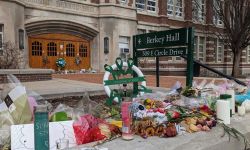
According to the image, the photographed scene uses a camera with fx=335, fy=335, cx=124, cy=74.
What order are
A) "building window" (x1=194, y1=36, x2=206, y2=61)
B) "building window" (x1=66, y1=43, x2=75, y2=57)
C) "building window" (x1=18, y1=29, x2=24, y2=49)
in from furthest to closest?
"building window" (x1=194, y1=36, x2=206, y2=61), "building window" (x1=66, y1=43, x2=75, y2=57), "building window" (x1=18, y1=29, x2=24, y2=49)

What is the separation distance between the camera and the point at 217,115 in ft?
12.1

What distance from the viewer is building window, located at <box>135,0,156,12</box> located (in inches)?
1115

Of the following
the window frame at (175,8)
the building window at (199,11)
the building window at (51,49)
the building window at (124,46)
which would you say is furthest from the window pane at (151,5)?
the building window at (51,49)

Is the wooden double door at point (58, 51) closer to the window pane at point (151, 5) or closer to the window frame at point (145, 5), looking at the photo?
the window frame at point (145, 5)

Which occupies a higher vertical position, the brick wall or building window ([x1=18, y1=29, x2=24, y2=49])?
building window ([x1=18, y1=29, x2=24, y2=49])

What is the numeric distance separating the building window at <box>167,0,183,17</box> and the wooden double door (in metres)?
10.9

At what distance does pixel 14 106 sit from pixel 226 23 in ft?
67.6

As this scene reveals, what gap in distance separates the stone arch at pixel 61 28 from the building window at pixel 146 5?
6174 mm

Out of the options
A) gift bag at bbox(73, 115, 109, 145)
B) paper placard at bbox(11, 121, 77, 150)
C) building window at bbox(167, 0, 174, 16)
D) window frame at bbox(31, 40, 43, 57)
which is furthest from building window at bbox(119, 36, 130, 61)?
paper placard at bbox(11, 121, 77, 150)

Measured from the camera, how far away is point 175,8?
1272 inches

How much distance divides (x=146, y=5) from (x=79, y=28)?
8.18m

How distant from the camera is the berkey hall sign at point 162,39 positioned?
5164mm

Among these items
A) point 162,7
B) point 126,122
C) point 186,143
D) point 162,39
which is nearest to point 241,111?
point 186,143

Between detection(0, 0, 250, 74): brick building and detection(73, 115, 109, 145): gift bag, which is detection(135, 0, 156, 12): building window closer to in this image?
detection(0, 0, 250, 74): brick building
